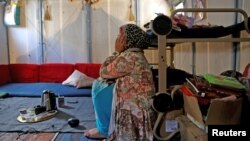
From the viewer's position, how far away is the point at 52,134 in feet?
7.79

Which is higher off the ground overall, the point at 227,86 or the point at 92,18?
the point at 92,18

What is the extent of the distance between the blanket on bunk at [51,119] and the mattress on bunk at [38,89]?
4.2 inches

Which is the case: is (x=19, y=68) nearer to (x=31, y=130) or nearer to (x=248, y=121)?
(x=31, y=130)

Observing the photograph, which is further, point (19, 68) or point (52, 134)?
point (19, 68)

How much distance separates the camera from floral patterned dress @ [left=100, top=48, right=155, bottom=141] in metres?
2.09

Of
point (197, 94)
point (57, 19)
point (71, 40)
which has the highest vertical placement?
point (57, 19)

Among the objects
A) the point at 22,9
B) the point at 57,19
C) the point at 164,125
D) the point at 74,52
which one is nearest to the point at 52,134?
the point at 164,125

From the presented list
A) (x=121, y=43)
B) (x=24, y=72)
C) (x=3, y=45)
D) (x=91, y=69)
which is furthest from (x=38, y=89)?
(x=121, y=43)

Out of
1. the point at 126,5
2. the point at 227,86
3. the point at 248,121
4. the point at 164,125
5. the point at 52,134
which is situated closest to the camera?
the point at 248,121

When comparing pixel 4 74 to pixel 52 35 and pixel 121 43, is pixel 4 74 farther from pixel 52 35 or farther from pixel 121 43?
pixel 121 43

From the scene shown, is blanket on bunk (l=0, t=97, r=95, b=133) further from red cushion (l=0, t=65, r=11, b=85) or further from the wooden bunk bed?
red cushion (l=0, t=65, r=11, b=85)

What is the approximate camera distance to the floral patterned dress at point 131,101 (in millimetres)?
2092

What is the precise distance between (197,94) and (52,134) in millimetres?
1417

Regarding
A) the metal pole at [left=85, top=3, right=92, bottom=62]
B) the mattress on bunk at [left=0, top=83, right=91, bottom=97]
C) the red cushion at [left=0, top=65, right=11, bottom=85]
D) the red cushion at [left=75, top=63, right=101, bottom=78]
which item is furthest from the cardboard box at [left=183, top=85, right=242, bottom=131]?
the red cushion at [left=0, top=65, right=11, bottom=85]
